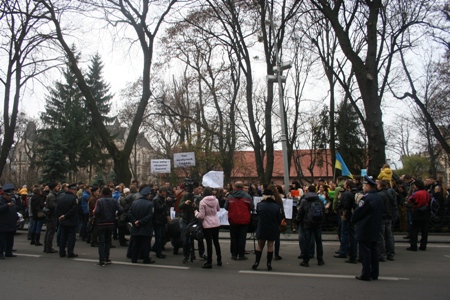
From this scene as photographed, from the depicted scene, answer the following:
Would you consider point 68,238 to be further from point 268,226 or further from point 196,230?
point 268,226

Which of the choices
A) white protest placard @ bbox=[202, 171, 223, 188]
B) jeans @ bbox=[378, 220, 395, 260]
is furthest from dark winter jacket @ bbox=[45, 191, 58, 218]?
jeans @ bbox=[378, 220, 395, 260]

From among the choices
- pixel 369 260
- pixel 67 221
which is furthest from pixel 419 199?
pixel 67 221

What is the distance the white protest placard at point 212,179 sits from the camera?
13740 mm

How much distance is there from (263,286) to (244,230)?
315cm

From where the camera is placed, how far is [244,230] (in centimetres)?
1085

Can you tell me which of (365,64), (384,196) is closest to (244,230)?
(384,196)

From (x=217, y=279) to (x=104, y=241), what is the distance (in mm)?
3202

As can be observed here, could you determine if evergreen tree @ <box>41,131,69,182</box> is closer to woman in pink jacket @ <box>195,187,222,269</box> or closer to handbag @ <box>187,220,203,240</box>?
handbag @ <box>187,220,203,240</box>

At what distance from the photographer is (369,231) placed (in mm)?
8195

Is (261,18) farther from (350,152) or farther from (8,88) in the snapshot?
(350,152)

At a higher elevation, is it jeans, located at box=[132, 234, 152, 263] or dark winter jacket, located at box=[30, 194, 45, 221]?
dark winter jacket, located at box=[30, 194, 45, 221]

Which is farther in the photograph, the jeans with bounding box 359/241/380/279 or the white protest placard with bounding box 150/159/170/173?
the white protest placard with bounding box 150/159/170/173

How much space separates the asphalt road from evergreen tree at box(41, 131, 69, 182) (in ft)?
79.6

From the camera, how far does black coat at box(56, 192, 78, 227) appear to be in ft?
36.5
